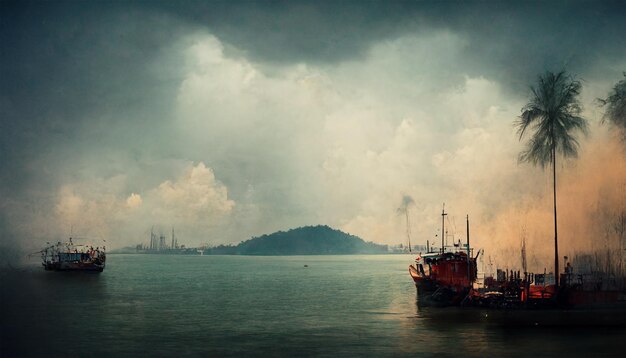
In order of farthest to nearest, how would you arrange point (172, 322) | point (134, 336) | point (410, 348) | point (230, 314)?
point (230, 314) → point (172, 322) → point (134, 336) → point (410, 348)

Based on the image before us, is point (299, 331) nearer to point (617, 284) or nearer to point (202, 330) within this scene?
point (202, 330)

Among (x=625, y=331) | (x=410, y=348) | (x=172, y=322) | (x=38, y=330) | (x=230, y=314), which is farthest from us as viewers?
(x=230, y=314)

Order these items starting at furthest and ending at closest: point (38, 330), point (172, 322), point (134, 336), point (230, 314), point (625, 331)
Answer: point (230, 314)
point (172, 322)
point (38, 330)
point (134, 336)
point (625, 331)

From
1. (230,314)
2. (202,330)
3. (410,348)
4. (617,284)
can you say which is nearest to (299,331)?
(202,330)

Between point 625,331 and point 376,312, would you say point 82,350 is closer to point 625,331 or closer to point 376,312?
point 376,312

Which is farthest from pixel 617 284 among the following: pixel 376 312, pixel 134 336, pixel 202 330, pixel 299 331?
pixel 134 336

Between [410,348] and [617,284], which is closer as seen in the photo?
[410,348]

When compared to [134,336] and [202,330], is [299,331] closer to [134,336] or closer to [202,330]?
[202,330]

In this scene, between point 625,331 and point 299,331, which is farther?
point 299,331

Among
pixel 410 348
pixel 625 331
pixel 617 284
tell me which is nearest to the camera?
pixel 410 348
